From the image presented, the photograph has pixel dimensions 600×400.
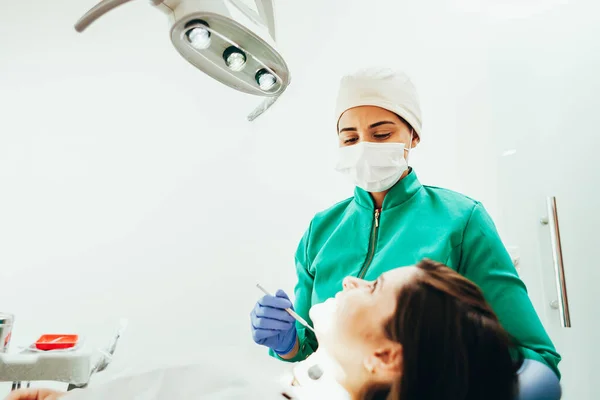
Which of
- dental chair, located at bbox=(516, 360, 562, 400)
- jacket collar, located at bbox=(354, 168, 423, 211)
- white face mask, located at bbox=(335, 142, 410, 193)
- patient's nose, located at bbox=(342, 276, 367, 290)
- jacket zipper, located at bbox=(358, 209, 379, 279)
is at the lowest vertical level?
dental chair, located at bbox=(516, 360, 562, 400)

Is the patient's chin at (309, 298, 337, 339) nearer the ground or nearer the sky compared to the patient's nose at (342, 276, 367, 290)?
nearer the ground

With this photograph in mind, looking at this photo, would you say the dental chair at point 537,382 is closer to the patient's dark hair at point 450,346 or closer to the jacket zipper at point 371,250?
the patient's dark hair at point 450,346

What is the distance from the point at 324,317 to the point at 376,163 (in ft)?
1.47

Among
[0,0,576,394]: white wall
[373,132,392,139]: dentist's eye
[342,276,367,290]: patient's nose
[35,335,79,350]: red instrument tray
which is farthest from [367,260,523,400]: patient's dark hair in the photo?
[35,335,79,350]: red instrument tray

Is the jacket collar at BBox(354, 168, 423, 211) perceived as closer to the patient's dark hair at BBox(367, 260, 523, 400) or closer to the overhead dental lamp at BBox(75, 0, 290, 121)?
the patient's dark hair at BBox(367, 260, 523, 400)

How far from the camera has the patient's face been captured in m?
0.79

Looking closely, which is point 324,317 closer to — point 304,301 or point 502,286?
point 304,301

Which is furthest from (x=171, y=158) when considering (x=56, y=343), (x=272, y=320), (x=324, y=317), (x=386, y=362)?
(x=386, y=362)

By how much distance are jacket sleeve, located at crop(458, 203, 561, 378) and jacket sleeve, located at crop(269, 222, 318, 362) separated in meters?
0.48

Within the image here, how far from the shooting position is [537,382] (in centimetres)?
71

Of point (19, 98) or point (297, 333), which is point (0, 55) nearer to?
point (19, 98)

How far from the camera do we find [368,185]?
1.06 m

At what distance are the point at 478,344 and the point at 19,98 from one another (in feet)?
5.93

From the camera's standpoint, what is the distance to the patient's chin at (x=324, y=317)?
2.89ft
